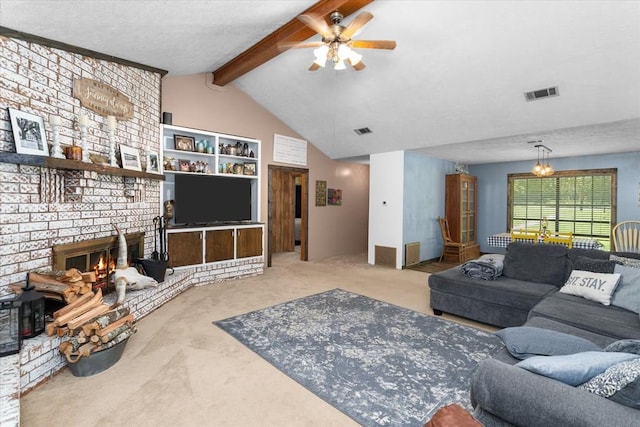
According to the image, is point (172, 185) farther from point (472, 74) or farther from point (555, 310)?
point (555, 310)

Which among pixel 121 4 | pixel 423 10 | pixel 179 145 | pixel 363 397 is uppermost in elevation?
pixel 423 10

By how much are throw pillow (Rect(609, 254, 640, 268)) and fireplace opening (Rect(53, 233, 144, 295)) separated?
4.91 metres

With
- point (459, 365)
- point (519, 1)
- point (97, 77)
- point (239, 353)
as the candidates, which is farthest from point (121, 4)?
point (459, 365)

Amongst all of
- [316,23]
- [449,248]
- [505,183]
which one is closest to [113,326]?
[316,23]

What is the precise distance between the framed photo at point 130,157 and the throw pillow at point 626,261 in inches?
202

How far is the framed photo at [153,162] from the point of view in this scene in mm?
4086

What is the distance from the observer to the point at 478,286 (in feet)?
10.7

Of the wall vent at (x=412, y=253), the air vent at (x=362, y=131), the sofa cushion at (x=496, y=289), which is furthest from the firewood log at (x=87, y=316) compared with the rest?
the wall vent at (x=412, y=253)

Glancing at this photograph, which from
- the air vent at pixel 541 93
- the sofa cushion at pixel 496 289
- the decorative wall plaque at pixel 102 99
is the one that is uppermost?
the air vent at pixel 541 93

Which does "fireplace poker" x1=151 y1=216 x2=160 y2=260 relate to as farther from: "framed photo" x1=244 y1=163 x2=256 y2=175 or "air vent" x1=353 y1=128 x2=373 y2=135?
"air vent" x1=353 y1=128 x2=373 y2=135

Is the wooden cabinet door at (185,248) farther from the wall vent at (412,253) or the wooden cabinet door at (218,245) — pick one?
the wall vent at (412,253)

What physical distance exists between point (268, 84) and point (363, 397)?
469cm

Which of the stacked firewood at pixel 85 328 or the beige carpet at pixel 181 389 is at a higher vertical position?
the stacked firewood at pixel 85 328

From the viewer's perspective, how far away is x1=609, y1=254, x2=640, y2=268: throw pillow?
2823mm
